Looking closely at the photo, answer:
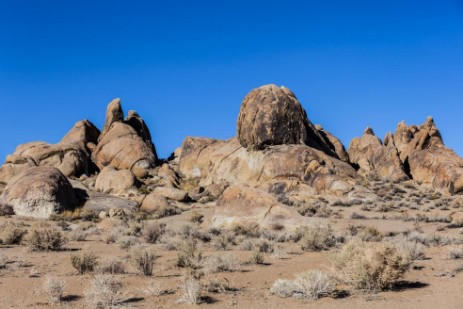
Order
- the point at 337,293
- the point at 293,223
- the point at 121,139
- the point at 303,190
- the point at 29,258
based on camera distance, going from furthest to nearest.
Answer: the point at 121,139
the point at 303,190
the point at 293,223
the point at 29,258
the point at 337,293

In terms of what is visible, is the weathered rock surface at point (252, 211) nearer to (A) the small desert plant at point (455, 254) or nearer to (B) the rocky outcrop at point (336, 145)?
(A) the small desert plant at point (455, 254)

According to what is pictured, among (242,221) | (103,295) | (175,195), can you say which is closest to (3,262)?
(103,295)

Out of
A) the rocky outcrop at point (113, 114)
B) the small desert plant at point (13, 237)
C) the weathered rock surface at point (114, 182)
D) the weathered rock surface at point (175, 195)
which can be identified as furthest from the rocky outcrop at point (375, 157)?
the small desert plant at point (13, 237)

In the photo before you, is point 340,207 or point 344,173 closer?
point 340,207

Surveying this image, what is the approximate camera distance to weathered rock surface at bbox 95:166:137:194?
37.4m

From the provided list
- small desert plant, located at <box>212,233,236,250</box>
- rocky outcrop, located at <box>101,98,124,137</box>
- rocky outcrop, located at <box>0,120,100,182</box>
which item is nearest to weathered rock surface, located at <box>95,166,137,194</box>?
rocky outcrop, located at <box>0,120,100,182</box>

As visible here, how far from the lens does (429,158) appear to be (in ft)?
150

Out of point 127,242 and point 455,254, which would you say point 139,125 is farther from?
point 455,254

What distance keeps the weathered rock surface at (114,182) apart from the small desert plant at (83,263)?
85.9ft

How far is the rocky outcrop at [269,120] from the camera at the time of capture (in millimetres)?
40094

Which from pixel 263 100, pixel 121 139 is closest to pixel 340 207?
pixel 263 100

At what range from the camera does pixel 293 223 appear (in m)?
19.3

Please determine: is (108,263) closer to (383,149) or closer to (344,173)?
(344,173)

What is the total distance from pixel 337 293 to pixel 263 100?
110 feet
